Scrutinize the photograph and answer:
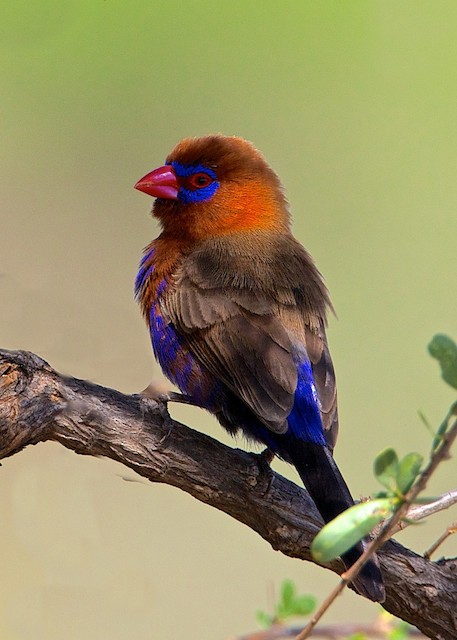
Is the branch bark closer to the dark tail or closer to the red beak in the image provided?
the dark tail

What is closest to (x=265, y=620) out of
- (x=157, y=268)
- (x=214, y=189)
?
(x=157, y=268)

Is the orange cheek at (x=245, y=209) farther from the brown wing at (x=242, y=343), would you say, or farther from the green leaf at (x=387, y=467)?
the green leaf at (x=387, y=467)

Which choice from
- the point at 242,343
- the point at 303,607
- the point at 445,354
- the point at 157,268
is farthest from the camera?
the point at 157,268

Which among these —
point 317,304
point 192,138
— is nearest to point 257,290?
point 317,304

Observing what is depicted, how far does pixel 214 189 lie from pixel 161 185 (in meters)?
0.18

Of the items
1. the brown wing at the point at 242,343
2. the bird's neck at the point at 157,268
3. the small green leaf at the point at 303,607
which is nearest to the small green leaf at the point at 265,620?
the small green leaf at the point at 303,607

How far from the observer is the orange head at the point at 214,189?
3320 mm

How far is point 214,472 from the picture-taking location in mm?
2576

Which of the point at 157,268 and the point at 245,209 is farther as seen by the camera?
the point at 245,209

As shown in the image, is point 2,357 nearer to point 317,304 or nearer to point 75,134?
point 317,304

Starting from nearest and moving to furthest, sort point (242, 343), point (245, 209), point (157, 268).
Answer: point (242, 343), point (157, 268), point (245, 209)

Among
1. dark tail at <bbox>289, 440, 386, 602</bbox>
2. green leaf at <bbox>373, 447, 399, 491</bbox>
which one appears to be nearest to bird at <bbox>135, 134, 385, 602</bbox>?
dark tail at <bbox>289, 440, 386, 602</bbox>

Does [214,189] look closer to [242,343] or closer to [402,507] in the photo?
[242,343]

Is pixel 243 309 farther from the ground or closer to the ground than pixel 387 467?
farther from the ground
